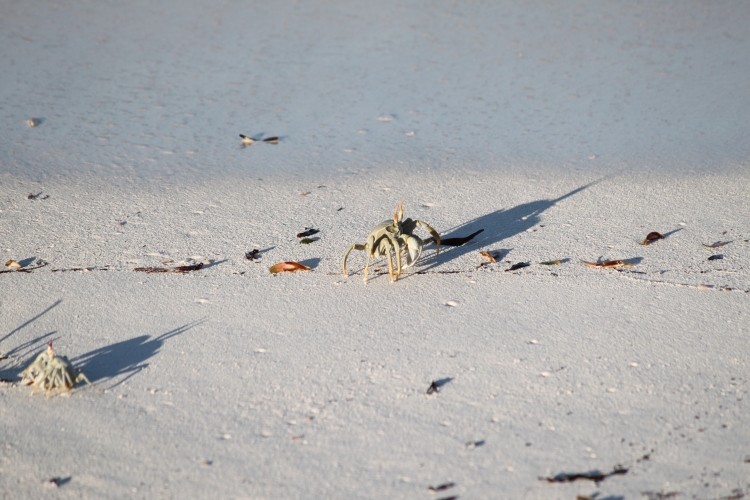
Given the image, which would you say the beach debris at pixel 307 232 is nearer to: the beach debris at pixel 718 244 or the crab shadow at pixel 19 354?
the crab shadow at pixel 19 354

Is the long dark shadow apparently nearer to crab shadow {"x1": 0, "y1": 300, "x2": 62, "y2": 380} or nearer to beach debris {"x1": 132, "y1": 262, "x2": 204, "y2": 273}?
crab shadow {"x1": 0, "y1": 300, "x2": 62, "y2": 380}

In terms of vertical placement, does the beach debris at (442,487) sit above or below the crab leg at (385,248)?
below

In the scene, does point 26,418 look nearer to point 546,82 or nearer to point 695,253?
point 695,253

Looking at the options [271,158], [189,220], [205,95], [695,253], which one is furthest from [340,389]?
[205,95]

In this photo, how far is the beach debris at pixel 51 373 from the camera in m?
2.84

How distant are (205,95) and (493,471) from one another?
4.71 metres

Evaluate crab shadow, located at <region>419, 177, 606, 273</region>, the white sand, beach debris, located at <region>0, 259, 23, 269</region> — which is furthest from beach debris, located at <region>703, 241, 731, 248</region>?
beach debris, located at <region>0, 259, 23, 269</region>

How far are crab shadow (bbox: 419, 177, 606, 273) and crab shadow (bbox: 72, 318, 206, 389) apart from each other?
4.69 ft

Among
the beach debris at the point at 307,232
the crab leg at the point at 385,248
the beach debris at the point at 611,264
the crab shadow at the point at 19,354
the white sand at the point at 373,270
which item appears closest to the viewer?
the white sand at the point at 373,270

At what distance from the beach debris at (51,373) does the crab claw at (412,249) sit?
1.62m

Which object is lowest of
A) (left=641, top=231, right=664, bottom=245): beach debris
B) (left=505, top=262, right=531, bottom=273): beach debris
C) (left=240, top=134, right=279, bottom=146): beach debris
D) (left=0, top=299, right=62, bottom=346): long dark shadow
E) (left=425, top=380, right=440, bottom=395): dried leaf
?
(left=425, top=380, right=440, bottom=395): dried leaf

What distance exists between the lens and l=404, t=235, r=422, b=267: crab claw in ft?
11.7

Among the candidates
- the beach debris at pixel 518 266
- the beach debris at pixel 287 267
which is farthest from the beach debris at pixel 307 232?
the beach debris at pixel 518 266

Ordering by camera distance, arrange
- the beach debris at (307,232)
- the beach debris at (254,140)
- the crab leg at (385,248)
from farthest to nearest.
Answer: the beach debris at (254,140) < the beach debris at (307,232) < the crab leg at (385,248)
